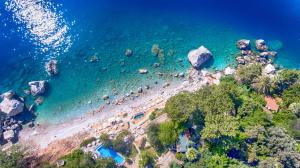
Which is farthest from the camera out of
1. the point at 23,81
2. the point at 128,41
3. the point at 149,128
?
the point at 128,41

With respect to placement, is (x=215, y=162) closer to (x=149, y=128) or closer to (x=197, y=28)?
(x=149, y=128)

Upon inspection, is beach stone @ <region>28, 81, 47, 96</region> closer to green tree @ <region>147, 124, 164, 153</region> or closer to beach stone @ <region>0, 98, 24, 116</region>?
beach stone @ <region>0, 98, 24, 116</region>

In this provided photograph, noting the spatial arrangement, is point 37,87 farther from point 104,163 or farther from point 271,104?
point 271,104

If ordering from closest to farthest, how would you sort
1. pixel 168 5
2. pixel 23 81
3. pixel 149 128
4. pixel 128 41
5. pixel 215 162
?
pixel 215 162 → pixel 149 128 → pixel 23 81 → pixel 128 41 → pixel 168 5

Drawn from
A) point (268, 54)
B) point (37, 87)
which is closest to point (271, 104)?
point (268, 54)

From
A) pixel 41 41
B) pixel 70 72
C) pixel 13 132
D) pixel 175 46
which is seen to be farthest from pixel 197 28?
pixel 13 132

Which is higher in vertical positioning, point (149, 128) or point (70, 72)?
point (70, 72)
